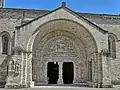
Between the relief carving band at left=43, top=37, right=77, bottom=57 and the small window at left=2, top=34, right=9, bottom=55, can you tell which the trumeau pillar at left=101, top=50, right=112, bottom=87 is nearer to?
the relief carving band at left=43, top=37, right=77, bottom=57

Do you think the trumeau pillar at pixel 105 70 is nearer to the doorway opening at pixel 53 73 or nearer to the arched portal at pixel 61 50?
the arched portal at pixel 61 50

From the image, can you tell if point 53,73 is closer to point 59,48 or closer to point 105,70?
point 59,48

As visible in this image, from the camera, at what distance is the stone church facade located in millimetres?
18141

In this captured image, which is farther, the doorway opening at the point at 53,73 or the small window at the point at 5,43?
the doorway opening at the point at 53,73

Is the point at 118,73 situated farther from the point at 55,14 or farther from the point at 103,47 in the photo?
the point at 55,14

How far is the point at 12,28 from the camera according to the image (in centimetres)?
2236

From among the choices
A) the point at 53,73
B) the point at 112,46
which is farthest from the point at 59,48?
the point at 112,46

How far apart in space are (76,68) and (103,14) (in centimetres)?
743

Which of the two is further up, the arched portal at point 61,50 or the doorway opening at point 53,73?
the arched portal at point 61,50

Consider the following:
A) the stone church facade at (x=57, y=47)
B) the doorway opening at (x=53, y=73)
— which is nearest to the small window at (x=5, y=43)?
the stone church facade at (x=57, y=47)

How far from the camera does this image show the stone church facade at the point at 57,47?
18141 millimetres

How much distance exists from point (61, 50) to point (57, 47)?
1.80ft

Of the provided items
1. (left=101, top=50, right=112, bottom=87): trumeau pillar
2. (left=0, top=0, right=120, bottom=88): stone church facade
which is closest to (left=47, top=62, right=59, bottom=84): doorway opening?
(left=0, top=0, right=120, bottom=88): stone church facade

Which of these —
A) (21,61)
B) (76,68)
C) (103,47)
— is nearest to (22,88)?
(21,61)
